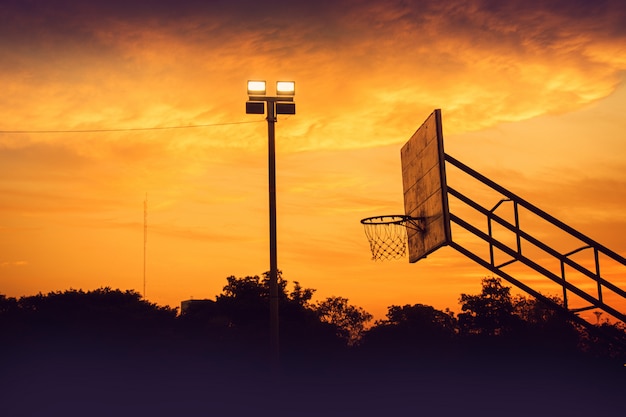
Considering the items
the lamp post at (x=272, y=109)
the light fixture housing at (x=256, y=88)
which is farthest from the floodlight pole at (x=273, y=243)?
the light fixture housing at (x=256, y=88)

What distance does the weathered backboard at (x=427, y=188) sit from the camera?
14.6 meters

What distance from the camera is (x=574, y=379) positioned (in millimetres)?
40531

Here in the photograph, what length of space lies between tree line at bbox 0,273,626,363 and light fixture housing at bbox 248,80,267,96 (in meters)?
16.8

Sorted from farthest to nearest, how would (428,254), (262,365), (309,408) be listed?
(262,365)
(309,408)
(428,254)

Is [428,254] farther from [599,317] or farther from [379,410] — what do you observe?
[599,317]

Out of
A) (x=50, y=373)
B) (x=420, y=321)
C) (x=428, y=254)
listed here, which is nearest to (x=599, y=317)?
(x=420, y=321)

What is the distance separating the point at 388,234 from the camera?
17.3 meters

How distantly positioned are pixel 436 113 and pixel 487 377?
101 feet

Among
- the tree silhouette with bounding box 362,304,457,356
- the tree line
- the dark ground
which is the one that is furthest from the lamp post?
the tree silhouette with bounding box 362,304,457,356

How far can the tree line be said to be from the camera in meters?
40.5

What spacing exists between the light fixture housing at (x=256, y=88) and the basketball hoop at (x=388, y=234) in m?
5.03

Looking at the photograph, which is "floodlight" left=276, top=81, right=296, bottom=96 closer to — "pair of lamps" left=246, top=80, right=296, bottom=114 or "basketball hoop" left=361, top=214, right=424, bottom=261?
"pair of lamps" left=246, top=80, right=296, bottom=114

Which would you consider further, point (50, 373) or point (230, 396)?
point (50, 373)

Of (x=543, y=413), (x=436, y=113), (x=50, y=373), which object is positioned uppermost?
(x=436, y=113)
